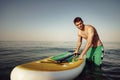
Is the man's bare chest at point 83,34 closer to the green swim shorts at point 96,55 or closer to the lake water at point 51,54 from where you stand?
the green swim shorts at point 96,55

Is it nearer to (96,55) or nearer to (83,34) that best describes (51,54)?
(83,34)

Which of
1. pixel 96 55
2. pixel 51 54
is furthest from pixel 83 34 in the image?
pixel 51 54

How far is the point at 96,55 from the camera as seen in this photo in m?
4.14

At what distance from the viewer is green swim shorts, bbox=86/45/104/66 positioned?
4.10 m

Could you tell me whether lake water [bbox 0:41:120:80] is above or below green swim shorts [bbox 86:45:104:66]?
below

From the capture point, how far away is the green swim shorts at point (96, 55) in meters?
4.10

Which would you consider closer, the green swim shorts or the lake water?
the lake water

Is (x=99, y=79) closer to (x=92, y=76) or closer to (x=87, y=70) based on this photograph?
(x=92, y=76)

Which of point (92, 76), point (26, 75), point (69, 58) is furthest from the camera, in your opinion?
point (69, 58)

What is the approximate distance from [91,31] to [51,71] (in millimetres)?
1823

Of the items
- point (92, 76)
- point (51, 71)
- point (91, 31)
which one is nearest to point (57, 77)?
point (51, 71)

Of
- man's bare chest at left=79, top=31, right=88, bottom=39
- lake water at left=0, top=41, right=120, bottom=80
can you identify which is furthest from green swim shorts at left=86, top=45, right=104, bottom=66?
man's bare chest at left=79, top=31, right=88, bottom=39

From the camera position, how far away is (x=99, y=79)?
3.46 m

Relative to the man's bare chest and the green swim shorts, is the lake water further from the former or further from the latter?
the man's bare chest
